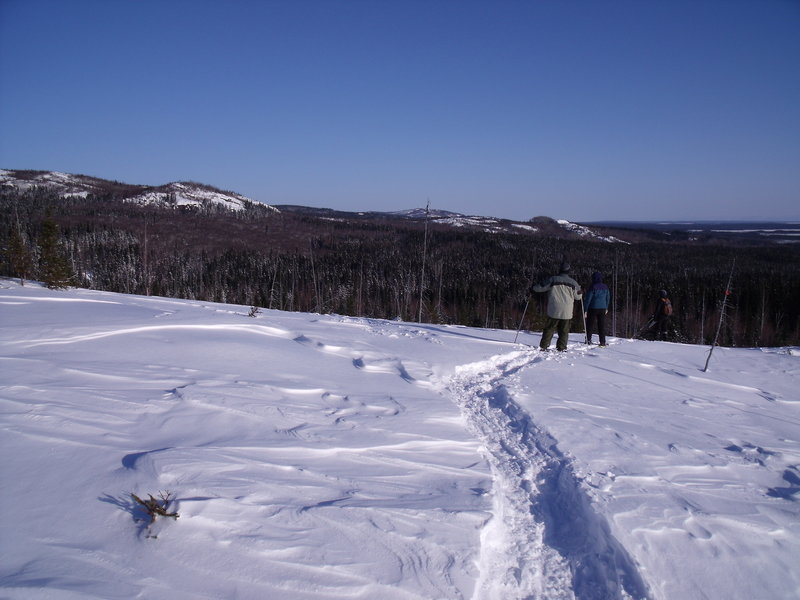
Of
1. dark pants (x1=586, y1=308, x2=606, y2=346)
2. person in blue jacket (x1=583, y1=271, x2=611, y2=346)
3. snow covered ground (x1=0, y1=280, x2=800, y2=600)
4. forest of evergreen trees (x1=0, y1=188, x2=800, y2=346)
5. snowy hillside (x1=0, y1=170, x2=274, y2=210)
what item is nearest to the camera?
snow covered ground (x1=0, y1=280, x2=800, y2=600)

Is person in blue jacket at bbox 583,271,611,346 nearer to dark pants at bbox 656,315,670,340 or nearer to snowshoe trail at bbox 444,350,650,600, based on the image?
dark pants at bbox 656,315,670,340

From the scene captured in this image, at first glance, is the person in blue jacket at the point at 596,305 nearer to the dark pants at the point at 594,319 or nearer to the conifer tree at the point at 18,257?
the dark pants at the point at 594,319

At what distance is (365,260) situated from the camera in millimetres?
90312

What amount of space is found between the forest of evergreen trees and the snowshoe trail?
51.4 ft

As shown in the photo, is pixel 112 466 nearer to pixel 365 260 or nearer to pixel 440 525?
pixel 440 525

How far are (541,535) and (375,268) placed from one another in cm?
8061

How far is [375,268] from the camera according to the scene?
83.4m

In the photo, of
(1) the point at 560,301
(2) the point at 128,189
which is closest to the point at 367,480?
(1) the point at 560,301

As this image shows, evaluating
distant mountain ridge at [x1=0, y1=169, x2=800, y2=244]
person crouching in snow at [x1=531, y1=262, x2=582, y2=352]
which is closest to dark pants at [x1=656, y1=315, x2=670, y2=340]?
person crouching in snow at [x1=531, y1=262, x2=582, y2=352]

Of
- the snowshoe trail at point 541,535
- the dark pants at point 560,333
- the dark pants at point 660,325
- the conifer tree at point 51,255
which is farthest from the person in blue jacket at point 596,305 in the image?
the conifer tree at point 51,255

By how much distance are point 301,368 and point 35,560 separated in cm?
425

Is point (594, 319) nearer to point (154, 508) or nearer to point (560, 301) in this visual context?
point (560, 301)

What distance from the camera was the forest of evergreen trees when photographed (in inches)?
1818

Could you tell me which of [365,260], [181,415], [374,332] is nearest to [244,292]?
[365,260]
